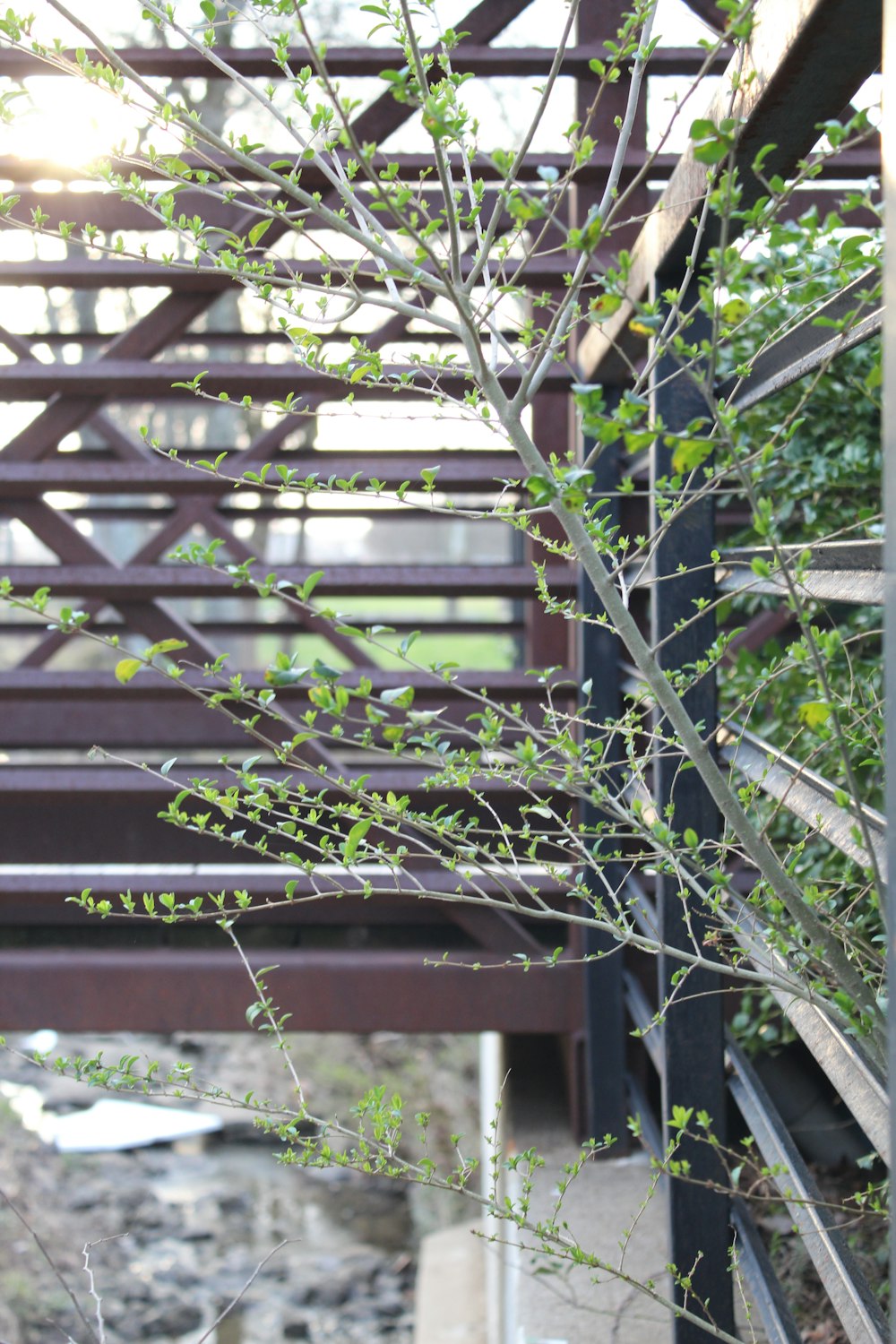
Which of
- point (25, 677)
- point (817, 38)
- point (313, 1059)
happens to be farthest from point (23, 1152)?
point (817, 38)

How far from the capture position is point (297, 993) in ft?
10.7

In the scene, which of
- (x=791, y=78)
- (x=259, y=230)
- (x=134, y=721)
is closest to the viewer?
(x=791, y=78)

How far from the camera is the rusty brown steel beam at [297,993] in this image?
3.27 m

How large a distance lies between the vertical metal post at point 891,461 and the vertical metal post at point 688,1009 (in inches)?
41.2

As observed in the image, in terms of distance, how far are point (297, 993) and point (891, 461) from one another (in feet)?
8.89

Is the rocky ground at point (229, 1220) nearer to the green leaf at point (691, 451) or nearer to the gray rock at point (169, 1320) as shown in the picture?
the gray rock at point (169, 1320)

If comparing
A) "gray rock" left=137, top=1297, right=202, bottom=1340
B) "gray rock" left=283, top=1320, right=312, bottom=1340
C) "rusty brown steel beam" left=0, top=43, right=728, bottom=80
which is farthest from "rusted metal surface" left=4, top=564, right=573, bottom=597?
"gray rock" left=283, top=1320, right=312, bottom=1340

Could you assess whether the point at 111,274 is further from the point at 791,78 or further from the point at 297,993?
the point at 791,78

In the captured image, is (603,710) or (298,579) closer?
(298,579)

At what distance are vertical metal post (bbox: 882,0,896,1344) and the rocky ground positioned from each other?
186 inches

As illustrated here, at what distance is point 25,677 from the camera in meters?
3.19

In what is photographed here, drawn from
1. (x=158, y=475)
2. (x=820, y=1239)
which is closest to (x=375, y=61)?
(x=158, y=475)

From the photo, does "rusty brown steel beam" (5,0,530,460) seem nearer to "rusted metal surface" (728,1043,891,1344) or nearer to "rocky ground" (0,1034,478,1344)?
"rusted metal surface" (728,1043,891,1344)

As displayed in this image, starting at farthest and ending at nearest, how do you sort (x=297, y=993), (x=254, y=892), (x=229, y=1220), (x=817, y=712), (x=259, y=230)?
(x=229, y=1220), (x=297, y=993), (x=254, y=892), (x=259, y=230), (x=817, y=712)
